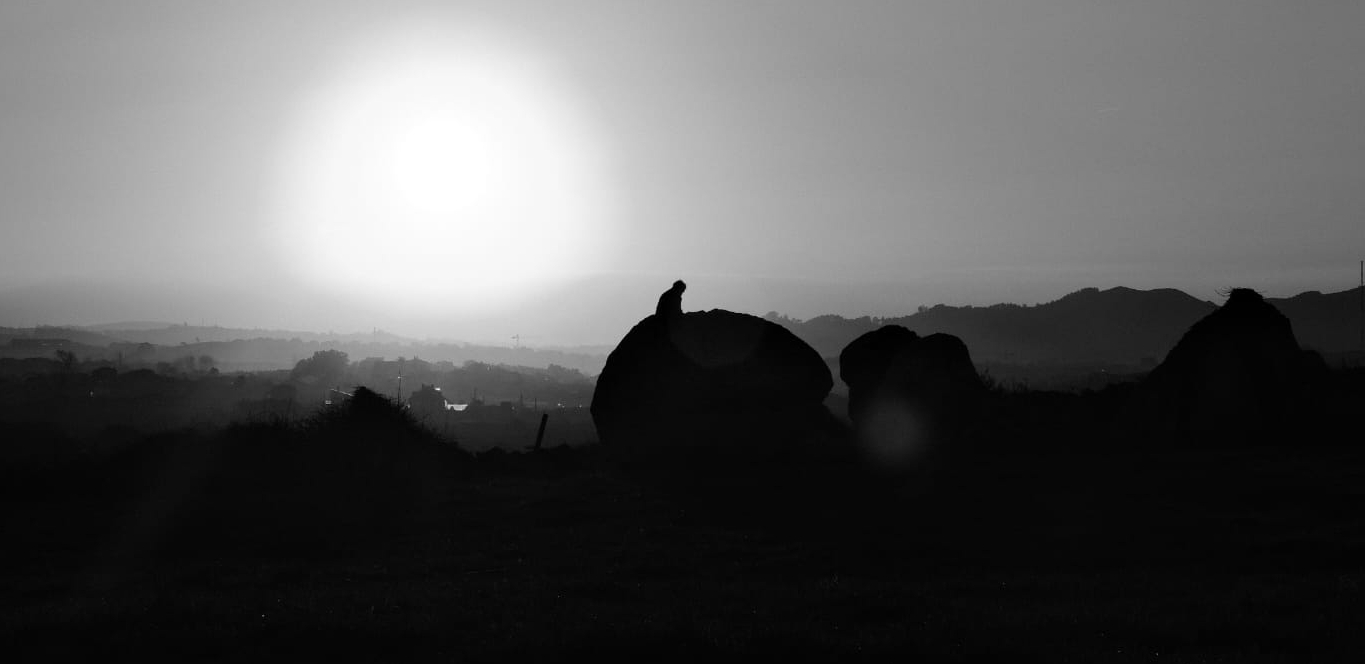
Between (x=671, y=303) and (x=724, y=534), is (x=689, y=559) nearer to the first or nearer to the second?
(x=724, y=534)

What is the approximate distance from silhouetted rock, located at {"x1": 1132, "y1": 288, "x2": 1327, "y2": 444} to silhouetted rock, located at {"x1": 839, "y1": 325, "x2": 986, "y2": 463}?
5305mm

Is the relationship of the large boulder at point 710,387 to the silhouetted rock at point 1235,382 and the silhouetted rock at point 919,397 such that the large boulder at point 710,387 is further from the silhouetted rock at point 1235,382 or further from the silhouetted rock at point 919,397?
the silhouetted rock at point 1235,382

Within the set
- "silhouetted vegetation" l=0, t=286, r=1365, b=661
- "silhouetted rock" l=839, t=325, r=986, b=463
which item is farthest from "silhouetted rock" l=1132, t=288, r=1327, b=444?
"silhouetted rock" l=839, t=325, r=986, b=463

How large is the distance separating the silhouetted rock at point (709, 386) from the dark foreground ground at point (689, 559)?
189cm

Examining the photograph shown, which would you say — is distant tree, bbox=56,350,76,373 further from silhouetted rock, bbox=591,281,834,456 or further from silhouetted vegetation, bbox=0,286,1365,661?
silhouetted rock, bbox=591,281,834,456

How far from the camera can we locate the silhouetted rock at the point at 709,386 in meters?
32.5

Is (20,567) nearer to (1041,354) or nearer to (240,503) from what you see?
→ (240,503)

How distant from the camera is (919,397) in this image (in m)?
35.1

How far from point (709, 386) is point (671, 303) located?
3505 millimetres

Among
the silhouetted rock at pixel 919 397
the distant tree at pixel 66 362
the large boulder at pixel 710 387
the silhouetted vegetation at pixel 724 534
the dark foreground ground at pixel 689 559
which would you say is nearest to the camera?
the dark foreground ground at pixel 689 559

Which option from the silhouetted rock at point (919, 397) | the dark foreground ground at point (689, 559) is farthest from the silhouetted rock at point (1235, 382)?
the silhouetted rock at point (919, 397)

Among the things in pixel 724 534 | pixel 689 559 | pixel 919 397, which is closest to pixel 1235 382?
pixel 919 397

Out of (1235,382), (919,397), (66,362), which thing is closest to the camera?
(1235,382)

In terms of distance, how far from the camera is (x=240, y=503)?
26.6 metres
